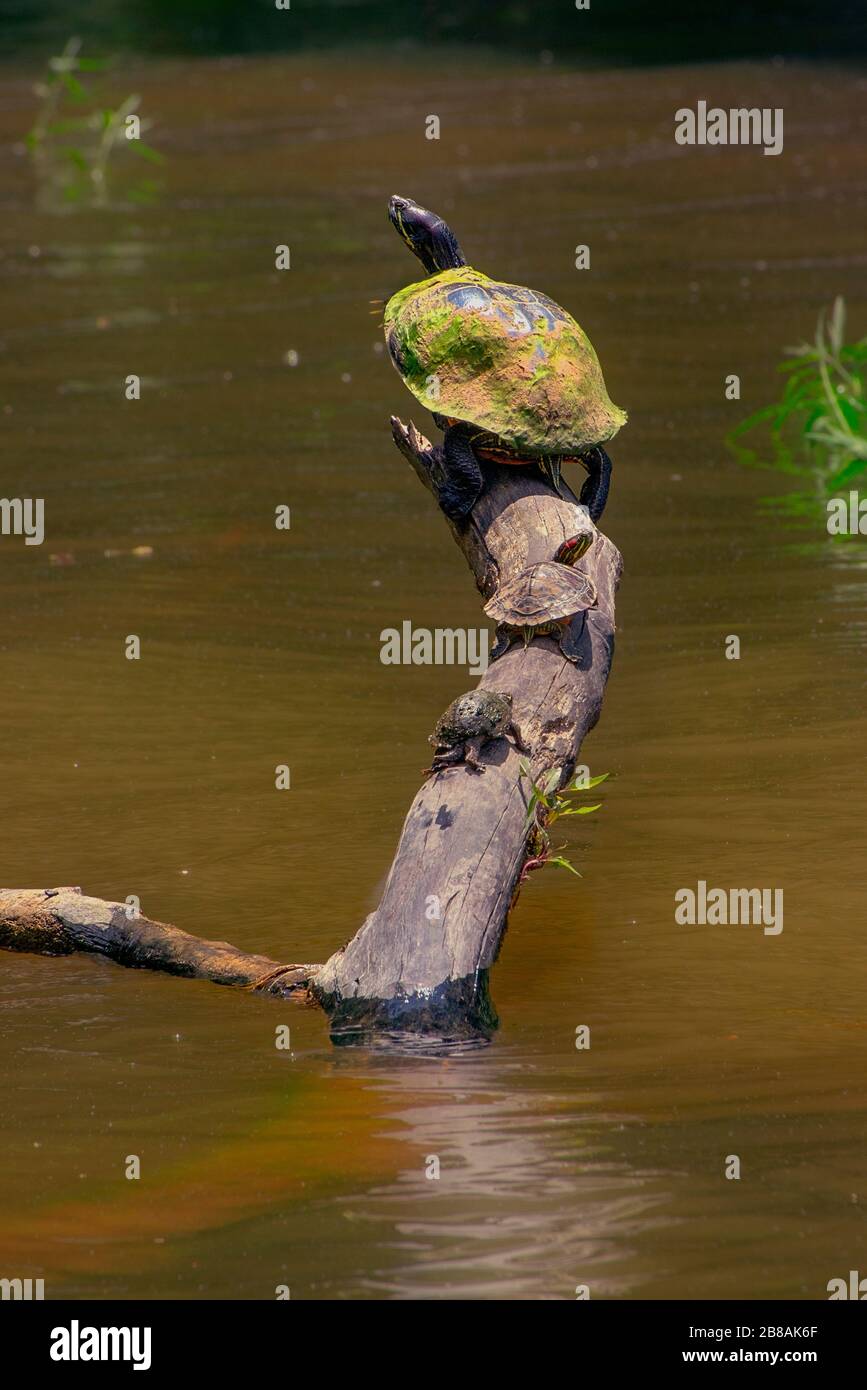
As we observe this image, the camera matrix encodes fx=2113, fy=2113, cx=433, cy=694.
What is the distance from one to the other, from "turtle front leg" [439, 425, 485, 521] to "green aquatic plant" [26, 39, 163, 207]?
30.9 ft

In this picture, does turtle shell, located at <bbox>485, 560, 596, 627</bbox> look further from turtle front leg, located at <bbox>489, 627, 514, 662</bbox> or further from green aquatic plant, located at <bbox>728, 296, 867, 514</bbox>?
green aquatic plant, located at <bbox>728, 296, 867, 514</bbox>

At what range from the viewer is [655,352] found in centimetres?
1112

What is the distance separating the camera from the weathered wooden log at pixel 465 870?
453 cm

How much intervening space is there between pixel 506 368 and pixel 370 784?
4.70 ft

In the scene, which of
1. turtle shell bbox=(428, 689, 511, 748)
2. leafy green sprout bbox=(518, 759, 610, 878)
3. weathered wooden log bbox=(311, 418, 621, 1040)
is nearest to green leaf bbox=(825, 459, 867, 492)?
weathered wooden log bbox=(311, 418, 621, 1040)

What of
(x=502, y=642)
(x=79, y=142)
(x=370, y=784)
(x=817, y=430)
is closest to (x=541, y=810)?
(x=502, y=642)

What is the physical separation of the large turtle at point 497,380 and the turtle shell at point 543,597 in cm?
42

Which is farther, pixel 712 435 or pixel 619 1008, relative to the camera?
pixel 712 435

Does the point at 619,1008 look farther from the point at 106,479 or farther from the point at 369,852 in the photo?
the point at 106,479

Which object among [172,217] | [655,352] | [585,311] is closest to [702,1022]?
[655,352]

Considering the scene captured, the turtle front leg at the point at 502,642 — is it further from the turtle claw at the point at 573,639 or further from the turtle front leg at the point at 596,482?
the turtle front leg at the point at 596,482

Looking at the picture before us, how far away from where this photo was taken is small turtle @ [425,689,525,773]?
15.8ft

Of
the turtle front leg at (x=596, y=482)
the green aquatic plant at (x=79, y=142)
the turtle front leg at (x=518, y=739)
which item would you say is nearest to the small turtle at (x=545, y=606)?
the turtle front leg at (x=518, y=739)

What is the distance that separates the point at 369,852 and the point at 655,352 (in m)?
5.86
